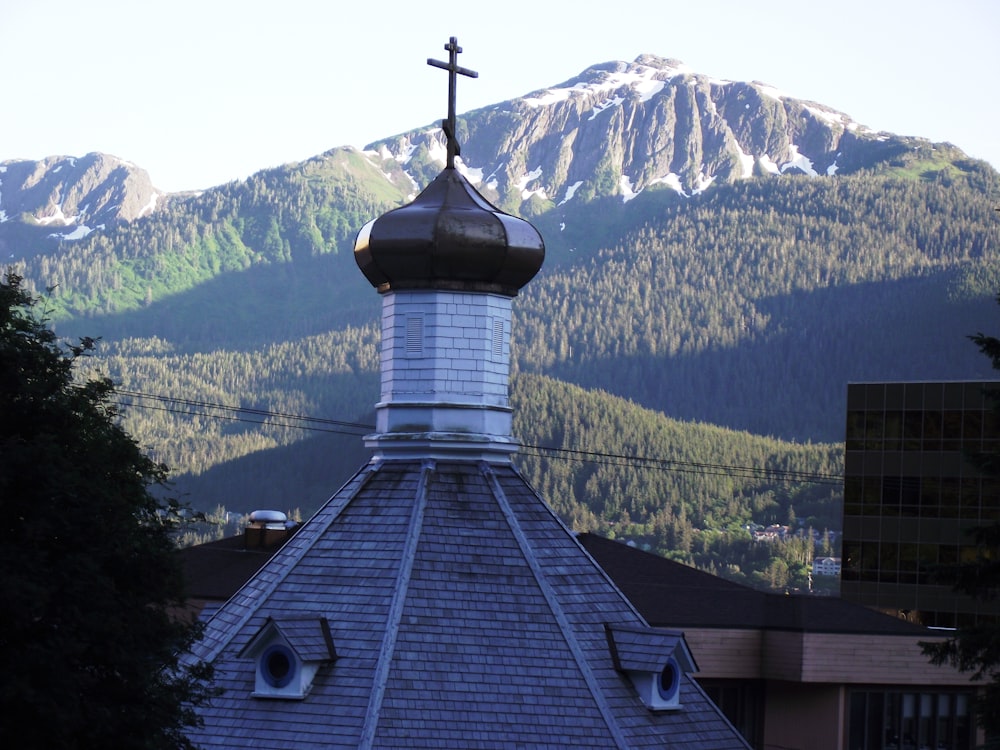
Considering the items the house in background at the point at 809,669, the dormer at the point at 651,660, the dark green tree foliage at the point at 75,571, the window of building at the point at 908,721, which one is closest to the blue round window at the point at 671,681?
the dormer at the point at 651,660

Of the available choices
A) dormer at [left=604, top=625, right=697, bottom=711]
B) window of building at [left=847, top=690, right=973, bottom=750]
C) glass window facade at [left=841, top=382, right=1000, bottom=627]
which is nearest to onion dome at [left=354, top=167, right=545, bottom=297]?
dormer at [left=604, top=625, right=697, bottom=711]

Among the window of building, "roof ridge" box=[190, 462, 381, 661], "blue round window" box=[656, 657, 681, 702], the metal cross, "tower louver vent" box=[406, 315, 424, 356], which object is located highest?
the metal cross

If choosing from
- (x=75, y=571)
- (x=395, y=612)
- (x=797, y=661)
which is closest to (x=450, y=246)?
(x=395, y=612)

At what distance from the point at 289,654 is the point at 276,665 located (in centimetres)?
42

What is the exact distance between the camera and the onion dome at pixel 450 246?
28734 millimetres

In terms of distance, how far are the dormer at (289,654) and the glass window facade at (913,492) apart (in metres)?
47.0

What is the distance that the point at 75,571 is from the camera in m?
21.0

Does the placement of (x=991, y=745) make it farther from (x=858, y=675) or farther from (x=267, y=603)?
(x=858, y=675)

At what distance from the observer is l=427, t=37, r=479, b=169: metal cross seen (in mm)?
30203

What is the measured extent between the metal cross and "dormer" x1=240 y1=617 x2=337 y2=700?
8572 mm

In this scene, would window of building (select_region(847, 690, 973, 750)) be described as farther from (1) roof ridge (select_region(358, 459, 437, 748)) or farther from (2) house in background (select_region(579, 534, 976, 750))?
(1) roof ridge (select_region(358, 459, 437, 748))

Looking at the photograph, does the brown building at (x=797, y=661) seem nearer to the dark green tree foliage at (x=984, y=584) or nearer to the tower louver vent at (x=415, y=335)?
the dark green tree foliage at (x=984, y=584)

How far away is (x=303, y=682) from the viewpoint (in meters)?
24.9

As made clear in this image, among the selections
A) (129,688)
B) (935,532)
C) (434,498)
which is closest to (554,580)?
(434,498)
